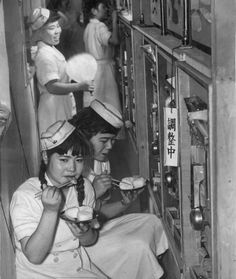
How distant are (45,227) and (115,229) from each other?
701 mm

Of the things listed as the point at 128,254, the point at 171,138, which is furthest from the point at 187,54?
the point at 128,254

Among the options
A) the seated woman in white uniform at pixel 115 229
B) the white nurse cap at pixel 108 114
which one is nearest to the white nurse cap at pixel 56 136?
the seated woman in white uniform at pixel 115 229

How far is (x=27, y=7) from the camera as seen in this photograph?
3639 mm

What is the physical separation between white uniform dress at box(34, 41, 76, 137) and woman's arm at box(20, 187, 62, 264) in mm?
1371

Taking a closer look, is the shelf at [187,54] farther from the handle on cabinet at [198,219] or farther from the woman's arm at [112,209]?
the woman's arm at [112,209]

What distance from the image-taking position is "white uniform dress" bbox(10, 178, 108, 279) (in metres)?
2.54

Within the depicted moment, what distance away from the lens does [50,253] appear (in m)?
2.61

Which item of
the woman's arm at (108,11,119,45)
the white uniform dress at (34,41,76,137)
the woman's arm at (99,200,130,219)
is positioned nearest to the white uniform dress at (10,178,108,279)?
the woman's arm at (99,200,130,219)

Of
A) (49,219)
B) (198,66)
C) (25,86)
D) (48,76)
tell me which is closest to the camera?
(198,66)

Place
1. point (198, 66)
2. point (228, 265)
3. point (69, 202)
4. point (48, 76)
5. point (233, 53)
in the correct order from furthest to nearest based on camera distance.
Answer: point (48, 76) < point (69, 202) < point (198, 66) < point (228, 265) < point (233, 53)

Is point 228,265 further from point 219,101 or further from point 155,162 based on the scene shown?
point 155,162

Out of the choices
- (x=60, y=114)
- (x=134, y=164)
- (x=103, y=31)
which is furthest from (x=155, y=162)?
(x=103, y=31)

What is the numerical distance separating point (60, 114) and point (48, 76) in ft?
0.78

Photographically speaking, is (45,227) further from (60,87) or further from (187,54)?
(60,87)
